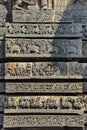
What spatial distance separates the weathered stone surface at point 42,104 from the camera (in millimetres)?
5516

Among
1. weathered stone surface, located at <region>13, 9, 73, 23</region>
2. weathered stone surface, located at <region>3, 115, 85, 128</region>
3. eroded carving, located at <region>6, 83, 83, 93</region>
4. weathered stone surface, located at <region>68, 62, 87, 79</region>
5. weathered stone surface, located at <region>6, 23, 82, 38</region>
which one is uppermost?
weathered stone surface, located at <region>13, 9, 73, 23</region>

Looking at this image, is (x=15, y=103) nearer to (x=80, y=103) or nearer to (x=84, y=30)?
(x=80, y=103)

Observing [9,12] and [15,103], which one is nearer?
[15,103]

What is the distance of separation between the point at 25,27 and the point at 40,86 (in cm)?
84

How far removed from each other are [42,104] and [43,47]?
78 cm

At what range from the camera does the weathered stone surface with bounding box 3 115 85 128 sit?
550cm

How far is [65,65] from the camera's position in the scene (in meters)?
5.62

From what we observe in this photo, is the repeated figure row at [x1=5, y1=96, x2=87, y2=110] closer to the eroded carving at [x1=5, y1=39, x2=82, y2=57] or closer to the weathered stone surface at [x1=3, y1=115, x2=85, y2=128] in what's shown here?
the weathered stone surface at [x1=3, y1=115, x2=85, y2=128]

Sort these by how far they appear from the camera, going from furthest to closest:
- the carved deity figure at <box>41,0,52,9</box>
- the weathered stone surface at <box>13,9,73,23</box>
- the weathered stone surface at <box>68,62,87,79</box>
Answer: the carved deity figure at <box>41,0,52,9</box> < the weathered stone surface at <box>13,9,73,23</box> < the weathered stone surface at <box>68,62,87,79</box>

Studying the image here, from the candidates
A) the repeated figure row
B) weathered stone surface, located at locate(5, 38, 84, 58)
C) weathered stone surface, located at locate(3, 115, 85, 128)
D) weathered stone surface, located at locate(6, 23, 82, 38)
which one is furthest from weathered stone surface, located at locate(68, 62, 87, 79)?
weathered stone surface, located at locate(3, 115, 85, 128)

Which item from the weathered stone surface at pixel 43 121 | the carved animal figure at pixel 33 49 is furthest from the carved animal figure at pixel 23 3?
the weathered stone surface at pixel 43 121

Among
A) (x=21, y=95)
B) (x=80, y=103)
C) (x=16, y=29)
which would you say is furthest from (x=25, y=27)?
(x=80, y=103)

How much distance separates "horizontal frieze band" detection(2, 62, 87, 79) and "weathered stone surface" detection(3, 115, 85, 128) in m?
0.53

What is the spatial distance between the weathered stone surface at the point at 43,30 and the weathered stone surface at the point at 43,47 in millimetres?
74
